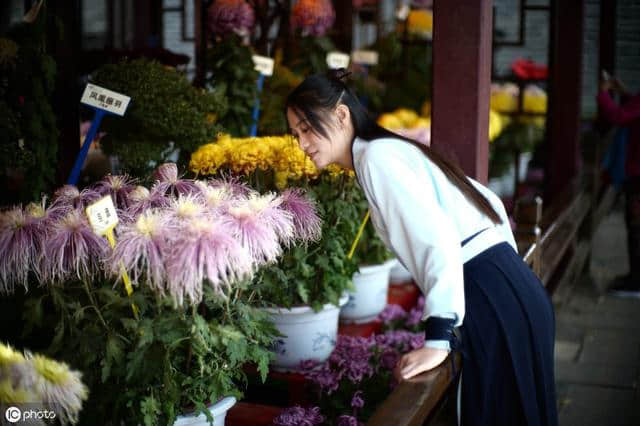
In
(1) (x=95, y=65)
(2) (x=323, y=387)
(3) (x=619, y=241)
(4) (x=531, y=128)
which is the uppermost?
(1) (x=95, y=65)

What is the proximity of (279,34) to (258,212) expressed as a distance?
3.10 m

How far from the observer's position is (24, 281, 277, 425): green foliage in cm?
190

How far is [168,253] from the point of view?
1.73 meters

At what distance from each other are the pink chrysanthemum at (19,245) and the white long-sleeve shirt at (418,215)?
757 mm

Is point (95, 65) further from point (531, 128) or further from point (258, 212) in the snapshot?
point (531, 128)

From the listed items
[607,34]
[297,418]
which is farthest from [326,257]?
[607,34]

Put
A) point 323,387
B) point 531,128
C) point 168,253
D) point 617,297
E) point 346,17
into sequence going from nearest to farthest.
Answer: point 168,253 → point 323,387 → point 346,17 → point 617,297 → point 531,128

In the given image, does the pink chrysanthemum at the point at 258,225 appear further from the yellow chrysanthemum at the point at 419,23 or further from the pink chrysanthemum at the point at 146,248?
the yellow chrysanthemum at the point at 419,23

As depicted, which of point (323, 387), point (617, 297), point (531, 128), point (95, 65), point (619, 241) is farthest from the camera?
point (619, 241)

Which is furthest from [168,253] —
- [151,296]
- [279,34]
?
[279,34]

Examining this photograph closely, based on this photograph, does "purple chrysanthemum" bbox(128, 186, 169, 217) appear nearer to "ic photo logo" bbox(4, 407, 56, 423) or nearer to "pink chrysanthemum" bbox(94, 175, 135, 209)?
"pink chrysanthemum" bbox(94, 175, 135, 209)

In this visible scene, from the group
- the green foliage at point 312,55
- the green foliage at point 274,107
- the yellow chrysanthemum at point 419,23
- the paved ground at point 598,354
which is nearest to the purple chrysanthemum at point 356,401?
the paved ground at point 598,354

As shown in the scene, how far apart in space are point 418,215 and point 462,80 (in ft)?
3.55

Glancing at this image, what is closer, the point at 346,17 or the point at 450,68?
the point at 450,68
